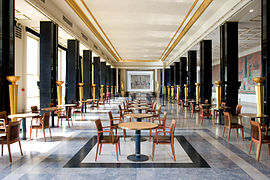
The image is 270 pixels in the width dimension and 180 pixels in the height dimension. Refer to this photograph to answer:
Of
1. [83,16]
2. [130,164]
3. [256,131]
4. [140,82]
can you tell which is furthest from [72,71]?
[140,82]

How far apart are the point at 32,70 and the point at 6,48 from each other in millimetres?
8850

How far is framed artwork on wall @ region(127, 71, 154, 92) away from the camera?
32906 millimetres

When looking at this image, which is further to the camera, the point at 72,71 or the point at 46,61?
the point at 72,71

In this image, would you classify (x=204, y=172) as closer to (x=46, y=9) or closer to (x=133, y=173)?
(x=133, y=173)

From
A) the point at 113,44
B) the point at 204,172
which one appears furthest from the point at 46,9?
the point at 113,44

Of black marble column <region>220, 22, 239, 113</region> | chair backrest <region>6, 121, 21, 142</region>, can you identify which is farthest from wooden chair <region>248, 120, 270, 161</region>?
black marble column <region>220, 22, 239, 113</region>

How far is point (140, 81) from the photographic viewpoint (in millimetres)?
33125

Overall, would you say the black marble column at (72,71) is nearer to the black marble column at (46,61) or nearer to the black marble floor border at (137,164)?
the black marble column at (46,61)

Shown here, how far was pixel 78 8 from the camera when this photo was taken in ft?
31.6

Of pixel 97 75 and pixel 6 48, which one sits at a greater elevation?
pixel 97 75

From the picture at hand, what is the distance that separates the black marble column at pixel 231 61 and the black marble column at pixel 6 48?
783 cm

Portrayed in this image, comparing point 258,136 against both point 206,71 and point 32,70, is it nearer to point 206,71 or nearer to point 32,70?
point 206,71

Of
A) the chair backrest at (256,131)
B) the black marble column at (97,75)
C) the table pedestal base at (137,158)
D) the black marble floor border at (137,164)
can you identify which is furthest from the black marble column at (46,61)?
the black marble column at (97,75)

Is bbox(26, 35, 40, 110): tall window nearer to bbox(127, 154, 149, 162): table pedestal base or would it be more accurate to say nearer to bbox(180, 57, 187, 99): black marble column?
bbox(127, 154, 149, 162): table pedestal base
